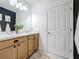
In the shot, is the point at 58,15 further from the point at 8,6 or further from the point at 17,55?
the point at 17,55

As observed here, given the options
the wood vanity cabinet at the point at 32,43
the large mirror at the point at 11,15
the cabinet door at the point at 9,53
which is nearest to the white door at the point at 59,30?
the wood vanity cabinet at the point at 32,43

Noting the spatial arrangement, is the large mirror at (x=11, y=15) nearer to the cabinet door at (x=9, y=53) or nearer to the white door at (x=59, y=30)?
the cabinet door at (x=9, y=53)

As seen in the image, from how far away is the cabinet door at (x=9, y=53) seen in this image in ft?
4.79

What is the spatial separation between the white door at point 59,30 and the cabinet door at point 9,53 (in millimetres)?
1790

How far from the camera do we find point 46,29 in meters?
3.46

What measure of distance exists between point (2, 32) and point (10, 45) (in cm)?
88

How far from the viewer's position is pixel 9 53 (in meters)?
1.63

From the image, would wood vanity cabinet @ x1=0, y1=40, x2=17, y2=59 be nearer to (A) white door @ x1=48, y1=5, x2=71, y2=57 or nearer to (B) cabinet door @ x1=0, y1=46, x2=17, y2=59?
(B) cabinet door @ x1=0, y1=46, x2=17, y2=59

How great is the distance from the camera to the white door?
2811 millimetres

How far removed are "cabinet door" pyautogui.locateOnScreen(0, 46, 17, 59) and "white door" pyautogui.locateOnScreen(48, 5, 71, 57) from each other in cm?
179

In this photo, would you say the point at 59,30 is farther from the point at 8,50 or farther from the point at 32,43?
the point at 8,50

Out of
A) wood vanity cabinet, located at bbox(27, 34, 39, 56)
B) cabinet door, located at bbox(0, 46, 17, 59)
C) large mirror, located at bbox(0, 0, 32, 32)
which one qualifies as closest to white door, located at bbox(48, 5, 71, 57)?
wood vanity cabinet, located at bbox(27, 34, 39, 56)

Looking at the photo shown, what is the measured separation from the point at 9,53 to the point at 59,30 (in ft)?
6.66

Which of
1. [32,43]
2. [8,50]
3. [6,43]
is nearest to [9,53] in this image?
[8,50]
